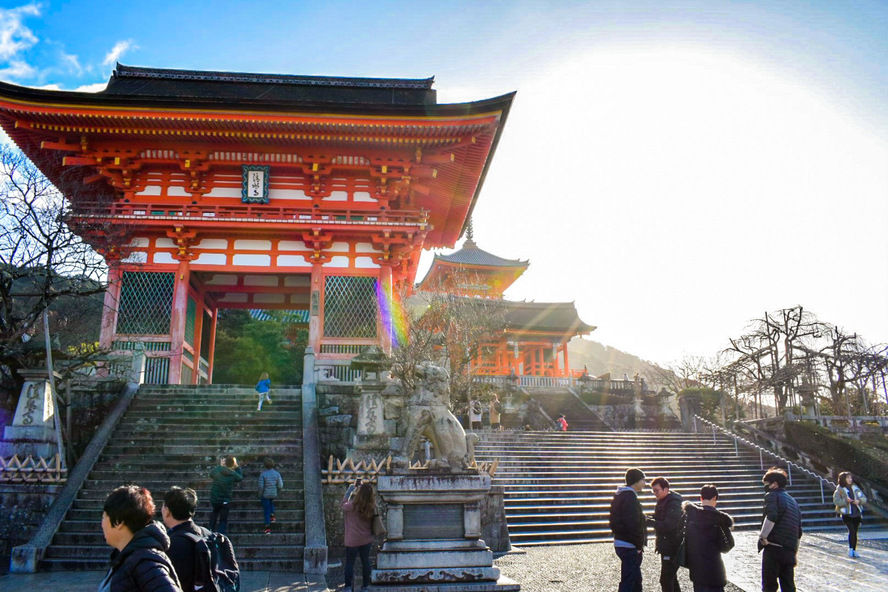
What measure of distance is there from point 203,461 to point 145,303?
26.5ft

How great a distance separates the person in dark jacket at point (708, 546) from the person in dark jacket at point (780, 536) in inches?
38.4

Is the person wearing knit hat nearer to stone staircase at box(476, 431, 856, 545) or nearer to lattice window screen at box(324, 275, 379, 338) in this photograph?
stone staircase at box(476, 431, 856, 545)

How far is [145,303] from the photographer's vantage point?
1764cm

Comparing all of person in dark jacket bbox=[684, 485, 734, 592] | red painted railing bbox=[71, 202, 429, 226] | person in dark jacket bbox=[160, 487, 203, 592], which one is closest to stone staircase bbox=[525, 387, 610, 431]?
red painted railing bbox=[71, 202, 429, 226]

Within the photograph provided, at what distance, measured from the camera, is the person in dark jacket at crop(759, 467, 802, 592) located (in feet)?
20.4

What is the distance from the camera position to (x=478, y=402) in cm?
2428

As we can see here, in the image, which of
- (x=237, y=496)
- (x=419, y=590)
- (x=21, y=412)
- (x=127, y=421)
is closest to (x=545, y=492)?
(x=237, y=496)

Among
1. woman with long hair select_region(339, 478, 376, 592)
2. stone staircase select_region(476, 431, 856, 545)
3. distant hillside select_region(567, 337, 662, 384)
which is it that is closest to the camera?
woman with long hair select_region(339, 478, 376, 592)

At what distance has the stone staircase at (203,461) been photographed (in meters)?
8.93

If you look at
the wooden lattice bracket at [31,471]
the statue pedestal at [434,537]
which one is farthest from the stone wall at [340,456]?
the wooden lattice bracket at [31,471]

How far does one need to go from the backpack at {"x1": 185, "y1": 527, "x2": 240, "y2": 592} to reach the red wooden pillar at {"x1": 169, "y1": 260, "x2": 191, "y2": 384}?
13.7 meters

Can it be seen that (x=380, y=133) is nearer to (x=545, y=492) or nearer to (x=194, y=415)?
(x=194, y=415)

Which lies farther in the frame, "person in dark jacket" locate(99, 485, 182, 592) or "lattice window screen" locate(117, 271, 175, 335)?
"lattice window screen" locate(117, 271, 175, 335)

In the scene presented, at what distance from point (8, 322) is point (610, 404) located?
26.4 meters
